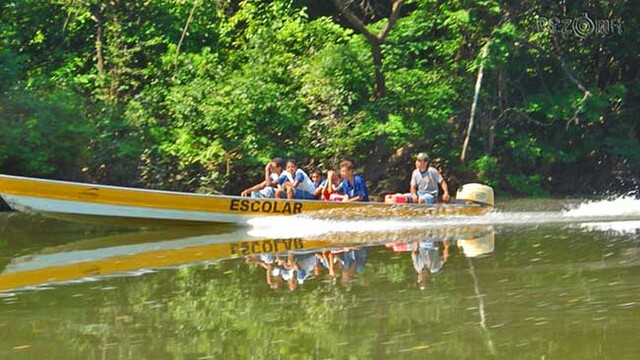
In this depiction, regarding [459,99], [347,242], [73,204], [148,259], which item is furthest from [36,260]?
[459,99]

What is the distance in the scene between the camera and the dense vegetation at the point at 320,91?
78.2 ft

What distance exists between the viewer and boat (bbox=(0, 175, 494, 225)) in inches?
718

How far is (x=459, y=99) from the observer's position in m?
25.1

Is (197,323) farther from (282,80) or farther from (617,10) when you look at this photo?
(617,10)

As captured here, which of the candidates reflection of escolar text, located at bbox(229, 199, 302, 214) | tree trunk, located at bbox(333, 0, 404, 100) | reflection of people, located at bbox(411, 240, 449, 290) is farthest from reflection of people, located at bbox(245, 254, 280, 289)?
tree trunk, located at bbox(333, 0, 404, 100)

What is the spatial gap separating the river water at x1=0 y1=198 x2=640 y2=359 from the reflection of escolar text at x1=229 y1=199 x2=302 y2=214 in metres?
0.24

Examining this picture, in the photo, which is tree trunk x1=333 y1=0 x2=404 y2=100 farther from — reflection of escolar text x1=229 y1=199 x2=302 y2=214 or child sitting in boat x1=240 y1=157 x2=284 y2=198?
reflection of escolar text x1=229 y1=199 x2=302 y2=214

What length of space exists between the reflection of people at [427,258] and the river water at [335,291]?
31 mm

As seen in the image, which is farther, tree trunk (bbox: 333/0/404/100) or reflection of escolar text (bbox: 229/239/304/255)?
tree trunk (bbox: 333/0/404/100)

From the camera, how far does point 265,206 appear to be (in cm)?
1916

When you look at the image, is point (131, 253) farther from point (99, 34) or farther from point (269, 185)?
point (99, 34)

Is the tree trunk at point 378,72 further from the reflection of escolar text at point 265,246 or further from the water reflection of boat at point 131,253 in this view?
the reflection of escolar text at point 265,246

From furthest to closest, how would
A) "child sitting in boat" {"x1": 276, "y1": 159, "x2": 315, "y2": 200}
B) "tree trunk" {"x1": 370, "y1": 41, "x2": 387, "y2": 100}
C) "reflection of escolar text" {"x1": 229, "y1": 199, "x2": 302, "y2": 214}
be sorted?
1. "tree trunk" {"x1": 370, "y1": 41, "x2": 387, "y2": 100}
2. "child sitting in boat" {"x1": 276, "y1": 159, "x2": 315, "y2": 200}
3. "reflection of escolar text" {"x1": 229, "y1": 199, "x2": 302, "y2": 214}

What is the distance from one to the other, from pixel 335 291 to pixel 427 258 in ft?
9.02
